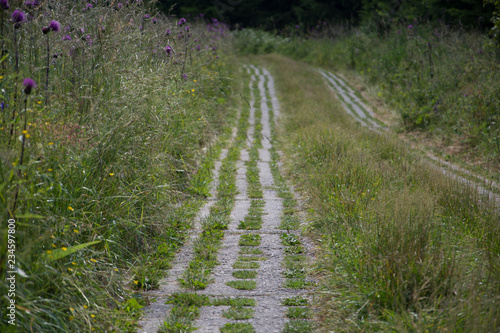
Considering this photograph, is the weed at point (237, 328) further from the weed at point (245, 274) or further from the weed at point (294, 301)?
the weed at point (245, 274)

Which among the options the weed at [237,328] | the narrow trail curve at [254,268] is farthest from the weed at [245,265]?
the weed at [237,328]

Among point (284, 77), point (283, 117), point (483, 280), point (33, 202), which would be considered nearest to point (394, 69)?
point (284, 77)

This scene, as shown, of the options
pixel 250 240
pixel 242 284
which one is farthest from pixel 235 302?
pixel 250 240

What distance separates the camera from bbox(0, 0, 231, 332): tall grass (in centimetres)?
238

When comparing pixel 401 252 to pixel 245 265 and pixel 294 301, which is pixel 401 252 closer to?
pixel 294 301

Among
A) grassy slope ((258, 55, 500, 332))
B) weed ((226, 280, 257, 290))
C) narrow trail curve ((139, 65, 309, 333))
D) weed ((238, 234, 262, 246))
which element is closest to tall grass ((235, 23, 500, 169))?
grassy slope ((258, 55, 500, 332))

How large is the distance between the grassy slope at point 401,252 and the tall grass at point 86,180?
1357 mm

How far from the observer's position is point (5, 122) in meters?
2.85

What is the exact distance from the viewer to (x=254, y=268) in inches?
134

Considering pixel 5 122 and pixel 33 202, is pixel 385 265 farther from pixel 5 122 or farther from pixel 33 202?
pixel 5 122

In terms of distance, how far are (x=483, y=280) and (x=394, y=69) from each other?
12.3 metres

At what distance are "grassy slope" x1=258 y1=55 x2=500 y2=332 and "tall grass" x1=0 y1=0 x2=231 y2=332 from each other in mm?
1357

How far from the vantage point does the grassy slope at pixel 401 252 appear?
7.79 feet

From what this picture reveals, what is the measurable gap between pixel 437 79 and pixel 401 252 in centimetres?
962
